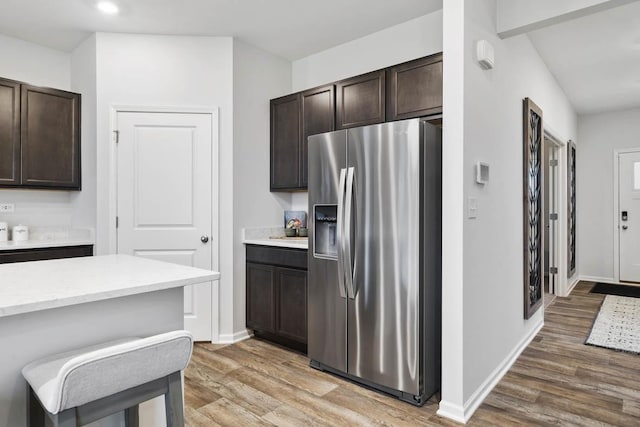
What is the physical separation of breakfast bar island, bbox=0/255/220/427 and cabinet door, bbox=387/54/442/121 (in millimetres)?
1886

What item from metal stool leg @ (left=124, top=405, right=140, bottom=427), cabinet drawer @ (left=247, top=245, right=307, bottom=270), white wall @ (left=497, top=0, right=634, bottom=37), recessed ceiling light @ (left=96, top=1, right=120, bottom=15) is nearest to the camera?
metal stool leg @ (left=124, top=405, right=140, bottom=427)

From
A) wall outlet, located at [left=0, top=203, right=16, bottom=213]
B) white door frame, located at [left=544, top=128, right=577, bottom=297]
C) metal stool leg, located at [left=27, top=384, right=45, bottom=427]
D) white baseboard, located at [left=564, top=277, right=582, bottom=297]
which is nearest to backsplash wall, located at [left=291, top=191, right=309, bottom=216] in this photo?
wall outlet, located at [left=0, top=203, right=16, bottom=213]

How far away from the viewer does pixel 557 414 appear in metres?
2.24

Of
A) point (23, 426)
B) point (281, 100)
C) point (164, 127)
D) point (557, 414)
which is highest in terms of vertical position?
point (281, 100)

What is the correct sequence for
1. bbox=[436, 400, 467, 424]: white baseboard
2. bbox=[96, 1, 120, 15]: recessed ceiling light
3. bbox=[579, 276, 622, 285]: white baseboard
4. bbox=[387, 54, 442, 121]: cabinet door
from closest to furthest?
1. bbox=[436, 400, 467, 424]: white baseboard
2. bbox=[387, 54, 442, 121]: cabinet door
3. bbox=[96, 1, 120, 15]: recessed ceiling light
4. bbox=[579, 276, 622, 285]: white baseboard

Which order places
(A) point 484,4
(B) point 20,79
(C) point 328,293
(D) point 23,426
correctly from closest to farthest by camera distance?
(D) point 23,426
(A) point 484,4
(C) point 328,293
(B) point 20,79

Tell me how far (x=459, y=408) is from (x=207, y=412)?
1.43 m

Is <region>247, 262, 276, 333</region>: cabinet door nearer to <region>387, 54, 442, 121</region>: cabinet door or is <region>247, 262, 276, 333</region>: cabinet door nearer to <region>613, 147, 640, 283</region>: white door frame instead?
<region>387, 54, 442, 121</region>: cabinet door

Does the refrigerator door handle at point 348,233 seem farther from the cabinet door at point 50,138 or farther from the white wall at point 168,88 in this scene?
the cabinet door at point 50,138

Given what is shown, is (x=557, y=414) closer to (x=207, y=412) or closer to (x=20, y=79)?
(x=207, y=412)

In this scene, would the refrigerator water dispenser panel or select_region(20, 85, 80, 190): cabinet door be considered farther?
select_region(20, 85, 80, 190): cabinet door

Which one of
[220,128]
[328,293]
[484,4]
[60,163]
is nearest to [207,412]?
[328,293]

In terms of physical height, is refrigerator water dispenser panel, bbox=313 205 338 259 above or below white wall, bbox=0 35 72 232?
below

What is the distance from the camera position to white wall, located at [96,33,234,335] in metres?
3.28
